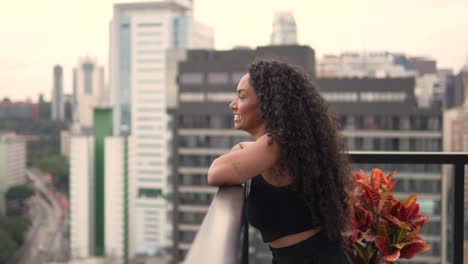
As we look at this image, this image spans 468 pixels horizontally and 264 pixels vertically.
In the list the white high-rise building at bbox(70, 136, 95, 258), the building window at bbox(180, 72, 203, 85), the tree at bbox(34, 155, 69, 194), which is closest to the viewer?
the building window at bbox(180, 72, 203, 85)

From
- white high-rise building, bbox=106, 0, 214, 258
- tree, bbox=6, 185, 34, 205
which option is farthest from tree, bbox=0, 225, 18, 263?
white high-rise building, bbox=106, 0, 214, 258

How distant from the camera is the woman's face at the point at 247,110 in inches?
43.1

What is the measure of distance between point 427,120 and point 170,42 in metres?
22.7

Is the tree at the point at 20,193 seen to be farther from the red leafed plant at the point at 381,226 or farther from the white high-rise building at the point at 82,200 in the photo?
the red leafed plant at the point at 381,226

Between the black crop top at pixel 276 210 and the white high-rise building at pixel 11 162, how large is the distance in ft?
154

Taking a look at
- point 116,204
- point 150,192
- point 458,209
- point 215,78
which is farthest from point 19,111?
point 458,209

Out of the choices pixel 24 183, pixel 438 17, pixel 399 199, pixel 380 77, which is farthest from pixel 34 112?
pixel 399 199

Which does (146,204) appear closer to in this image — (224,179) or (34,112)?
(34,112)

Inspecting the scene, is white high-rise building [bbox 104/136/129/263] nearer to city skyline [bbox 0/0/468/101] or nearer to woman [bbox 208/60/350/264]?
city skyline [bbox 0/0/468/101]

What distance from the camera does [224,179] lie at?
39.2 inches

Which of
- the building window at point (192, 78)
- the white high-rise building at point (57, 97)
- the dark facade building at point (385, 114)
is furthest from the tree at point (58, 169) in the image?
the dark facade building at point (385, 114)

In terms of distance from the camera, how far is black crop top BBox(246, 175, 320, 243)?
3.39ft

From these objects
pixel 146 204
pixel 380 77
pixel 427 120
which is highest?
pixel 380 77

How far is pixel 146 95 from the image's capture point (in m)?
55.9
